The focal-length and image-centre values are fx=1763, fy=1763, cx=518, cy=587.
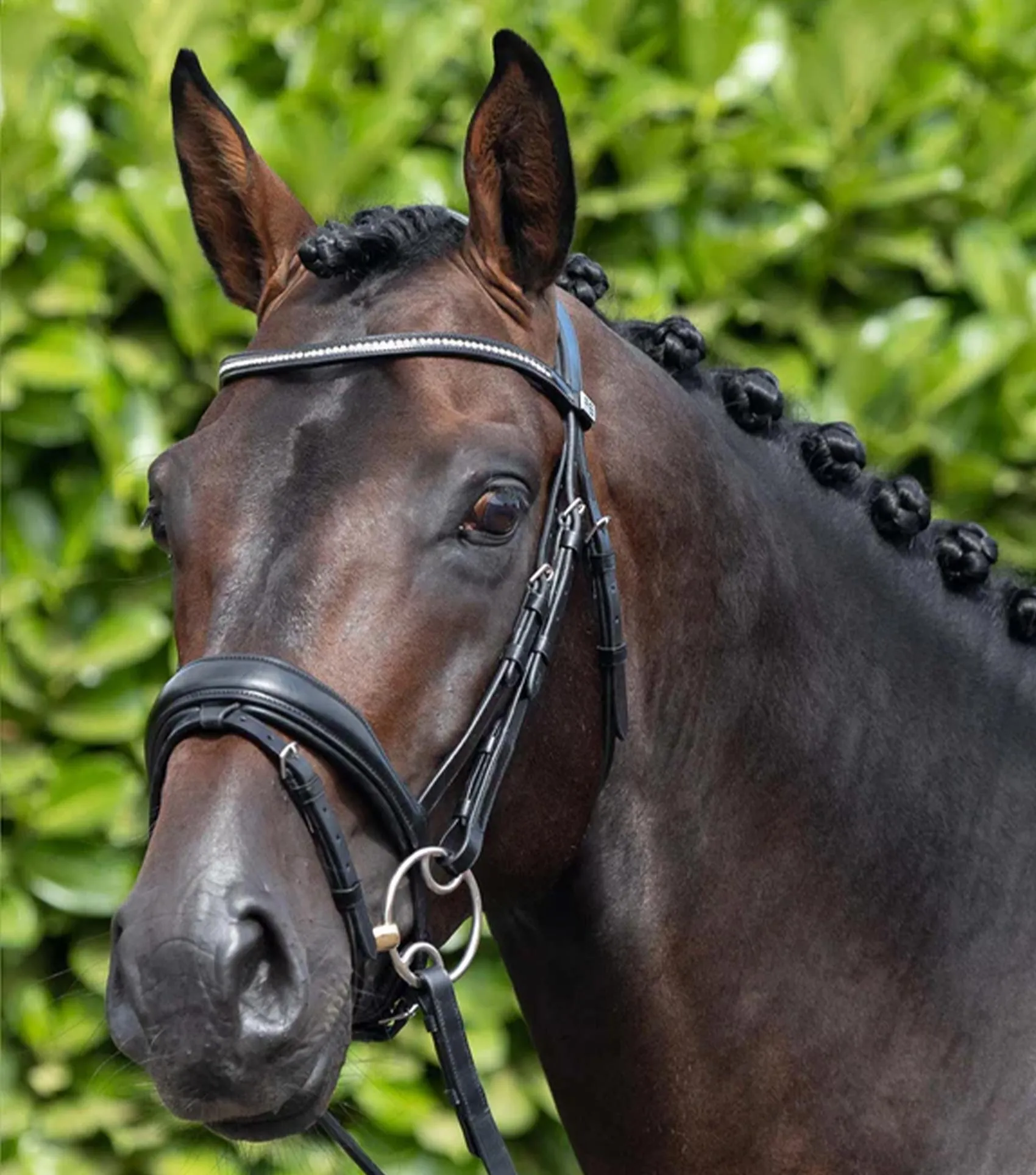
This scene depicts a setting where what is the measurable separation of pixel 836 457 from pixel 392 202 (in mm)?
1321

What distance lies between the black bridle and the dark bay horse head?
0.7 inches

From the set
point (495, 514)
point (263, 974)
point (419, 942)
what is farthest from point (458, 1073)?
point (495, 514)

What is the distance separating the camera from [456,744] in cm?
183

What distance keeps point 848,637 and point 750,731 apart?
0.63 feet

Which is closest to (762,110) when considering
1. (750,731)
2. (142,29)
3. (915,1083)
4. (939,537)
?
(142,29)

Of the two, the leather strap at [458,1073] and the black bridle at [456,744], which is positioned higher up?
the black bridle at [456,744]

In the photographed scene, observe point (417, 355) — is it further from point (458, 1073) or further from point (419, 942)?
point (458, 1073)

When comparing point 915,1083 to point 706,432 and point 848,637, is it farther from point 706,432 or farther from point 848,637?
point 706,432

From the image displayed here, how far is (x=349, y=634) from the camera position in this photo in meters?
1.76

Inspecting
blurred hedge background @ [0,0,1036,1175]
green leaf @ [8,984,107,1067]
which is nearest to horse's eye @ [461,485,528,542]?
blurred hedge background @ [0,0,1036,1175]

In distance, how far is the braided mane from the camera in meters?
2.33

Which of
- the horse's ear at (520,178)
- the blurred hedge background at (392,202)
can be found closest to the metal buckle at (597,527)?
the horse's ear at (520,178)

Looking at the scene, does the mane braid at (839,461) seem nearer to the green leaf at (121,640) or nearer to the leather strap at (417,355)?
the leather strap at (417,355)

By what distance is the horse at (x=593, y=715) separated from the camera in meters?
1.73
